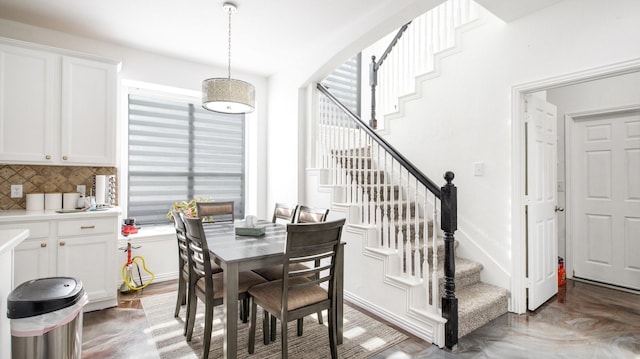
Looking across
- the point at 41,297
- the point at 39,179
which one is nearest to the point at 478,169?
the point at 41,297

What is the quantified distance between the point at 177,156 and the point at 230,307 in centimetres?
307

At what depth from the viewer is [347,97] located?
5676 mm

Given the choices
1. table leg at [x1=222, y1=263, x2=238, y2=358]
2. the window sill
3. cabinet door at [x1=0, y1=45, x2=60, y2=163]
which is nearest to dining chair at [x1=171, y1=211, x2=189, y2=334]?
table leg at [x1=222, y1=263, x2=238, y2=358]

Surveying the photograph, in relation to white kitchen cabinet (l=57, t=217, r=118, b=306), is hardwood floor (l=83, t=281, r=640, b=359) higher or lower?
lower

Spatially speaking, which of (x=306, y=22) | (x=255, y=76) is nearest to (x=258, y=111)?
(x=255, y=76)

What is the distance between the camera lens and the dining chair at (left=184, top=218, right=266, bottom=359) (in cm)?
208

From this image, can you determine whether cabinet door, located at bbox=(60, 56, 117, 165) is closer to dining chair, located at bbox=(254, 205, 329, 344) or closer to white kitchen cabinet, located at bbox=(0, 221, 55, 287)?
white kitchen cabinet, located at bbox=(0, 221, 55, 287)

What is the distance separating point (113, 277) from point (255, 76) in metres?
3.07

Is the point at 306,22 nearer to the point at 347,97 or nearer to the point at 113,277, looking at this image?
the point at 347,97

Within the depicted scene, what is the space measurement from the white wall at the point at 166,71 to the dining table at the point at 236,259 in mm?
2070

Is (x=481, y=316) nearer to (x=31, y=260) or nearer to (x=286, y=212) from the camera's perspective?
(x=286, y=212)

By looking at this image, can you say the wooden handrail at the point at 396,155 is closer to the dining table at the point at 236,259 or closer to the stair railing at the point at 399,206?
the stair railing at the point at 399,206

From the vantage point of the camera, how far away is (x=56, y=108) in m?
2.95

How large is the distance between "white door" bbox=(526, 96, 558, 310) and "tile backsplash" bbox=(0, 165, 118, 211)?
4611 millimetres
